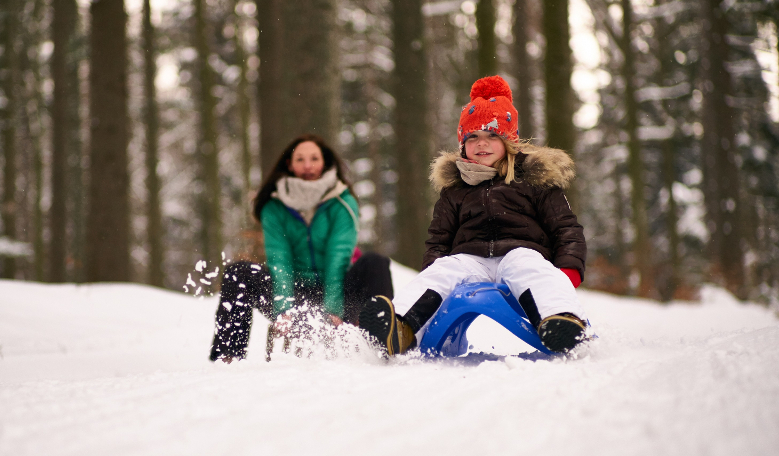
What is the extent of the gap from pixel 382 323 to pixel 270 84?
472 cm

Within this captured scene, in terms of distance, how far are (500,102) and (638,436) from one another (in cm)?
209

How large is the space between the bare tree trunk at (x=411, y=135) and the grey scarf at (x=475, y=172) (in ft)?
14.6

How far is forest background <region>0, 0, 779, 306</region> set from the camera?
256 inches

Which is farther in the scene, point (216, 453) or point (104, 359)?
point (104, 359)

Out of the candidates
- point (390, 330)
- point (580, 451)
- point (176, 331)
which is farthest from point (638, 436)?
point (176, 331)

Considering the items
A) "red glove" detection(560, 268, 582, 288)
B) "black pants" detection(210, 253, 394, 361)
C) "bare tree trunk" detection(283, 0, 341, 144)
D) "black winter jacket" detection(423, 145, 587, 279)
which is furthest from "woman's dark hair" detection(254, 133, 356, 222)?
"bare tree trunk" detection(283, 0, 341, 144)

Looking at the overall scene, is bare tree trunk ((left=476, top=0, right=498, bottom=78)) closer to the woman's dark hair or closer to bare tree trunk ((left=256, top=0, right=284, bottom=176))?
bare tree trunk ((left=256, top=0, right=284, bottom=176))

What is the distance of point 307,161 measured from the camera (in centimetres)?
323

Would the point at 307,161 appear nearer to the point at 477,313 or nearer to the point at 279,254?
the point at 279,254

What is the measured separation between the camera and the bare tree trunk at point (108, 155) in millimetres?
6520

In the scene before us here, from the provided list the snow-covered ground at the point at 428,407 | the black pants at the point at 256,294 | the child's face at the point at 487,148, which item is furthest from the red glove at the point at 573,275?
the black pants at the point at 256,294

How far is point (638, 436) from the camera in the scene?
43.2 inches

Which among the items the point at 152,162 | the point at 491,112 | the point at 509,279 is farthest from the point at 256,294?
the point at 152,162

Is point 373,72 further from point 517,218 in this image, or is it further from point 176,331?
point 517,218
